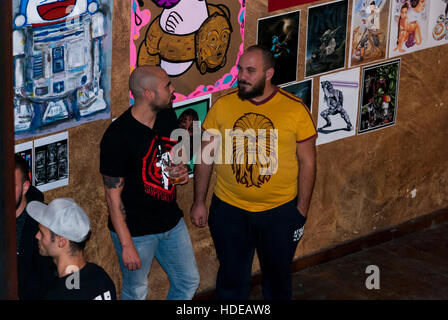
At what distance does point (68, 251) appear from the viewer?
10.7ft

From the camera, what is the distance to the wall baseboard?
5.78 m

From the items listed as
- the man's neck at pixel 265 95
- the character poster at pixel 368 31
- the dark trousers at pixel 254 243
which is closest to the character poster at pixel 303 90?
the character poster at pixel 368 31

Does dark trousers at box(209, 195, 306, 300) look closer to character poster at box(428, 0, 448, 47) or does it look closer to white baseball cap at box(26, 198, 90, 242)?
white baseball cap at box(26, 198, 90, 242)

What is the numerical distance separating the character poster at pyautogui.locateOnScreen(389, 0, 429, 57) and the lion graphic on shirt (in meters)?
1.92

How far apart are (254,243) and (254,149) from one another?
24.1 inches

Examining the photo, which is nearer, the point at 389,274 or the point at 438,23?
the point at 389,274

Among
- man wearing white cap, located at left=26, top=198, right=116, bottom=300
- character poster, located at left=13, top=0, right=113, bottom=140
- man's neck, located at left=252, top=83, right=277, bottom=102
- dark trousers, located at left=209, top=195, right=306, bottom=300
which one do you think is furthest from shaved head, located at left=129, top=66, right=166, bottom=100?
Answer: dark trousers, located at left=209, top=195, right=306, bottom=300

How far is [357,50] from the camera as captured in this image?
562cm

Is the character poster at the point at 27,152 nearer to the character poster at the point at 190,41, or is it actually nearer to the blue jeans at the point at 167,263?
the blue jeans at the point at 167,263

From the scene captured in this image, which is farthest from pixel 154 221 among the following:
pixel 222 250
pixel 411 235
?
pixel 411 235

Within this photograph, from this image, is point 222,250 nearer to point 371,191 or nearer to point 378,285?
point 378,285

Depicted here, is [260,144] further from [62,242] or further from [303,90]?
[62,242]

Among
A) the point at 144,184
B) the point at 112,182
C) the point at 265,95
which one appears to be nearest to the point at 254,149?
the point at 265,95

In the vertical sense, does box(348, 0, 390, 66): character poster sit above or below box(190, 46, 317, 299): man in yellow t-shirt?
above
